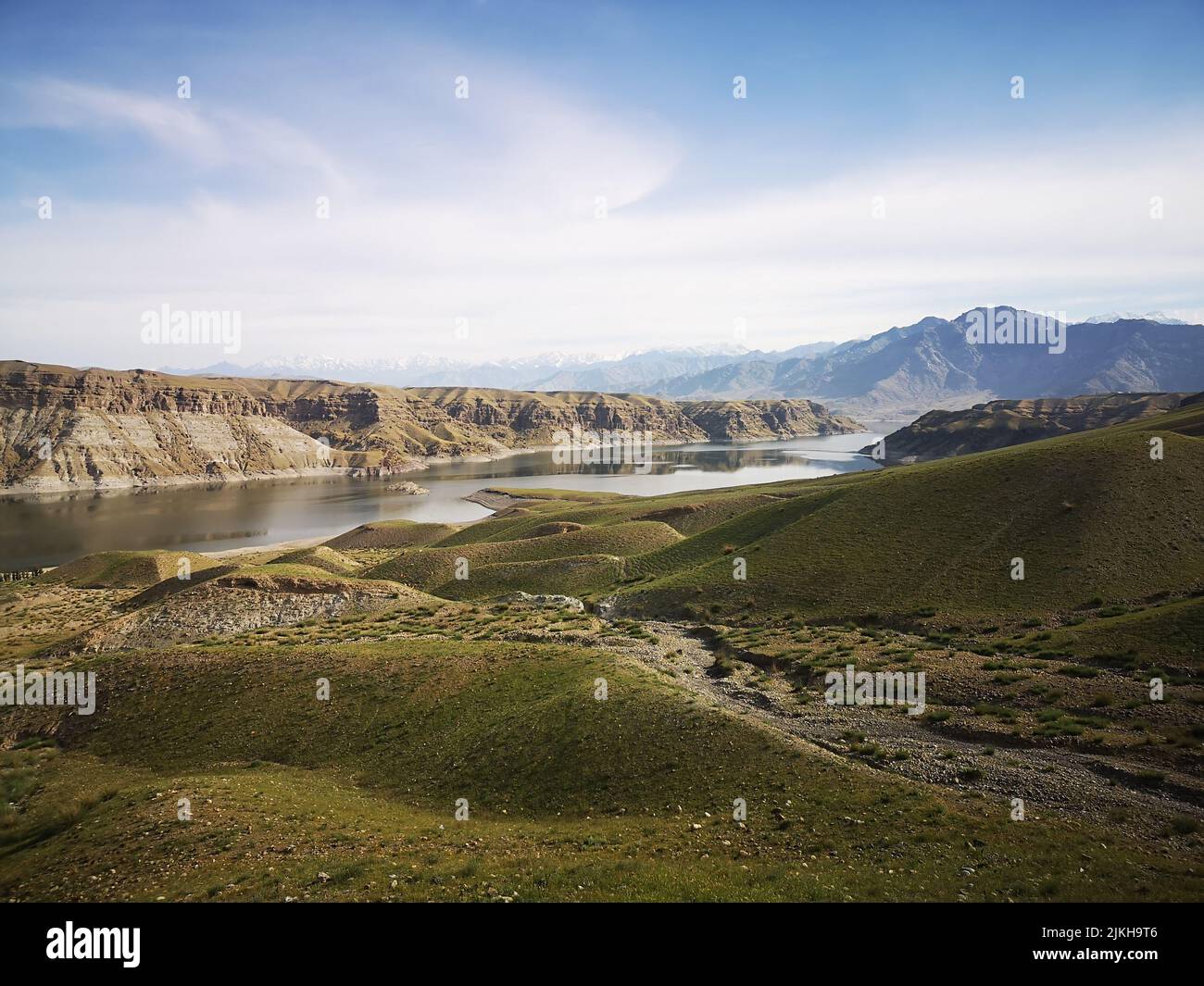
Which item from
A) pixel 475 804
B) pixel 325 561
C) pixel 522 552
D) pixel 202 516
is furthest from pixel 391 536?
pixel 475 804

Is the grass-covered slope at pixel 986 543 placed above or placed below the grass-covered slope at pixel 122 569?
above

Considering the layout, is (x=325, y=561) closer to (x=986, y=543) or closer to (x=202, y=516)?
(x=986, y=543)

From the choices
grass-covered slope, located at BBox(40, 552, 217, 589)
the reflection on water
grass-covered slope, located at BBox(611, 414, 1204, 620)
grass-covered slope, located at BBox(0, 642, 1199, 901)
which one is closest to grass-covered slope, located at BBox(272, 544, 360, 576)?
grass-covered slope, located at BBox(40, 552, 217, 589)

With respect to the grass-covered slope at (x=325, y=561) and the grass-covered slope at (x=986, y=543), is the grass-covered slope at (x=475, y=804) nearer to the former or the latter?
the grass-covered slope at (x=986, y=543)

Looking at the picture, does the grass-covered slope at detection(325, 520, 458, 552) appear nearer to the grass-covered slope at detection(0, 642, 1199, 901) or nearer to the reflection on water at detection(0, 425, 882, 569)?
the reflection on water at detection(0, 425, 882, 569)

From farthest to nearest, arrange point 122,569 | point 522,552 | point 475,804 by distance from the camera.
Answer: point 122,569
point 522,552
point 475,804

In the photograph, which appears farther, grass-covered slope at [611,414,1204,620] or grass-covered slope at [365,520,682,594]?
grass-covered slope at [365,520,682,594]

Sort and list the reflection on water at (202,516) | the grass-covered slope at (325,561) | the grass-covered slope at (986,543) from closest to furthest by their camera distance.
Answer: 1. the grass-covered slope at (986,543)
2. the grass-covered slope at (325,561)
3. the reflection on water at (202,516)

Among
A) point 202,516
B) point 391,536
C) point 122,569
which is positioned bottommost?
point 202,516

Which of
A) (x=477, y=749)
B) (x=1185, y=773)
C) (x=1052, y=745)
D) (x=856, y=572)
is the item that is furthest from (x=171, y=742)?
(x=856, y=572)

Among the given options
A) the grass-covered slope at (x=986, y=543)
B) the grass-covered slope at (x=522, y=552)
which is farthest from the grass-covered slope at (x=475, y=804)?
the grass-covered slope at (x=522, y=552)

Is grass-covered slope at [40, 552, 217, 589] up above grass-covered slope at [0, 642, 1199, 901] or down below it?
below
